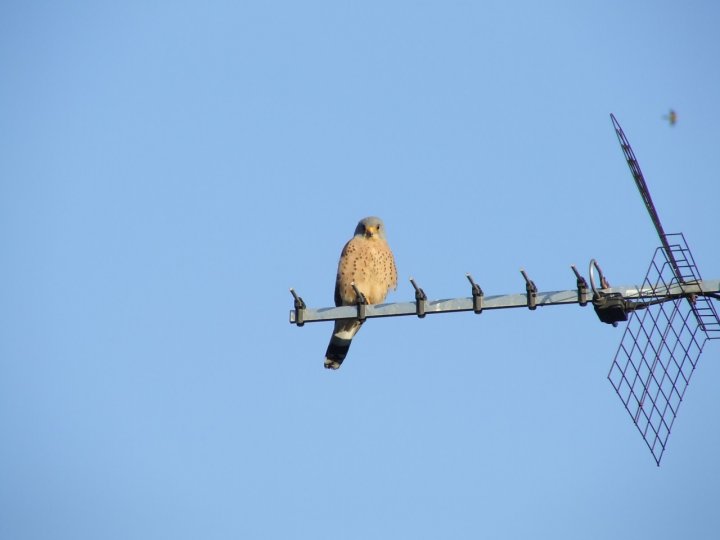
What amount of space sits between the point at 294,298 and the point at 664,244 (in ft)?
9.82

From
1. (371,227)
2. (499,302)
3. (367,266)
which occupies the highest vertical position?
(371,227)

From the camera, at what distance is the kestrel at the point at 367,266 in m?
14.2

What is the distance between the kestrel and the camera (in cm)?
1418

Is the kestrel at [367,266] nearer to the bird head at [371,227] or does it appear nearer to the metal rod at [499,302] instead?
the bird head at [371,227]

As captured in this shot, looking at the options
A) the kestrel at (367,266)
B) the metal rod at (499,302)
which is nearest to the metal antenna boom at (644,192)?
the metal rod at (499,302)

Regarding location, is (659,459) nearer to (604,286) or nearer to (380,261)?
(604,286)

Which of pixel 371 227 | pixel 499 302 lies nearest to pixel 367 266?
pixel 371 227

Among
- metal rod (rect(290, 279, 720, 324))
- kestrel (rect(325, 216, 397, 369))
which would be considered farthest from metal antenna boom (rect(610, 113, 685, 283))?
kestrel (rect(325, 216, 397, 369))

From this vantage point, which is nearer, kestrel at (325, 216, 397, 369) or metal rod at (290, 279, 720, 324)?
metal rod at (290, 279, 720, 324)

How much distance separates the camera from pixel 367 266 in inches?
558

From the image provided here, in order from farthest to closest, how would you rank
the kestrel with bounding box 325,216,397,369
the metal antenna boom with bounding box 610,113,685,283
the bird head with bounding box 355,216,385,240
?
the bird head with bounding box 355,216,385,240
the kestrel with bounding box 325,216,397,369
the metal antenna boom with bounding box 610,113,685,283

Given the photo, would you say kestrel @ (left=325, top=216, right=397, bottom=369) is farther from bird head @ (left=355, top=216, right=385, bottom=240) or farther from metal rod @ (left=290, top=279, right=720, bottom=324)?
metal rod @ (left=290, top=279, right=720, bottom=324)

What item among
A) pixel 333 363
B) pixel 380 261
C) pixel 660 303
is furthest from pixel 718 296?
pixel 380 261

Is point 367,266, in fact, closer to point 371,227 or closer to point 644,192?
point 371,227
